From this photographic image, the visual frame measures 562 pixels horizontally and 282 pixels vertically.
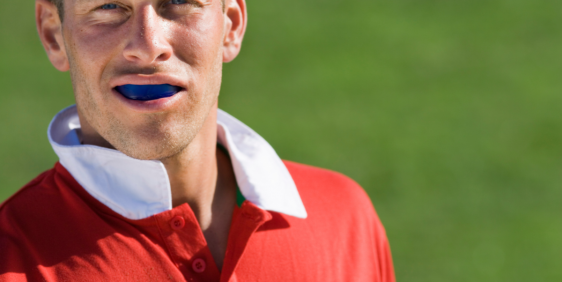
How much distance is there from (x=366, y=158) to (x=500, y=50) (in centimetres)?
357

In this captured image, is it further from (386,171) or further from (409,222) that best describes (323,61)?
(409,222)

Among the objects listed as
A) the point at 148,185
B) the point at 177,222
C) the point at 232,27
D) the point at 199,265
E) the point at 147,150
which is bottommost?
the point at 199,265

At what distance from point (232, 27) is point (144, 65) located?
2.04 feet

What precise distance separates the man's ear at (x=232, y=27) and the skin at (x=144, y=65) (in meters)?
0.14

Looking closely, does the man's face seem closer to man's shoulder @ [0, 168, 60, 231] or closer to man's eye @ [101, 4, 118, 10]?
man's eye @ [101, 4, 118, 10]

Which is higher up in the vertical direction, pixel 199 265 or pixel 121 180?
pixel 121 180

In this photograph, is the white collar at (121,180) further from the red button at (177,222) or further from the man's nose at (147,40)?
the man's nose at (147,40)

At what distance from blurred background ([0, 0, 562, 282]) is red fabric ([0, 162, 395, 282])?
4269mm

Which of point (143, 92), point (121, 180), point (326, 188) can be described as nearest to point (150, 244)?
point (121, 180)

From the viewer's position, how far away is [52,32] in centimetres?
268

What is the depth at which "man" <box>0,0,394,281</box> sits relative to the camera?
242 centimetres

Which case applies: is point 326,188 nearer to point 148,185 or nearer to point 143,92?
point 148,185

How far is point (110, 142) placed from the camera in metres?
2.50

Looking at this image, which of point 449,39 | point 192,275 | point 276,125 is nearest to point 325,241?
point 192,275
